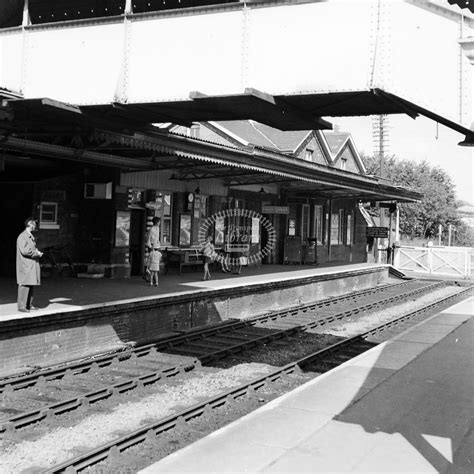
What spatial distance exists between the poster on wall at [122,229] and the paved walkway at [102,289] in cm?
98

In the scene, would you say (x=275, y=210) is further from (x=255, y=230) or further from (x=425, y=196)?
(x=425, y=196)

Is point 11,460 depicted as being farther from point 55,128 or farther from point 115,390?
point 55,128

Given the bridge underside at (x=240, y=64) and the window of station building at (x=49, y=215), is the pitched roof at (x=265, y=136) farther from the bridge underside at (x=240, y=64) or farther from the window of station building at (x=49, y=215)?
the bridge underside at (x=240, y=64)

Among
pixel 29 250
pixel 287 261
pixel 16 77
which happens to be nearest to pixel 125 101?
pixel 16 77

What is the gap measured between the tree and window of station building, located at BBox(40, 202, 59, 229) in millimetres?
43620

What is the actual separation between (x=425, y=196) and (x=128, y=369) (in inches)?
2070

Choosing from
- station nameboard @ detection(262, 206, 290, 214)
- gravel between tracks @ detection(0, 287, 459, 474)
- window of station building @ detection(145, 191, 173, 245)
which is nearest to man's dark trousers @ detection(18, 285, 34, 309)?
gravel between tracks @ detection(0, 287, 459, 474)

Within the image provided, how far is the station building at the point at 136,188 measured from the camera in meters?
10.1

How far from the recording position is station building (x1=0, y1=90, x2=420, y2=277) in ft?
33.1

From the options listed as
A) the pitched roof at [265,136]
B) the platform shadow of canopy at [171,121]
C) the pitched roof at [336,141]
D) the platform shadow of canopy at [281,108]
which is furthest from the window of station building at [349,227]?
the platform shadow of canopy at [281,108]

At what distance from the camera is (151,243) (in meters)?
13.8

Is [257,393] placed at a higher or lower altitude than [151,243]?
lower

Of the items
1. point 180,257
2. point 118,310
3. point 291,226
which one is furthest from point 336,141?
point 118,310

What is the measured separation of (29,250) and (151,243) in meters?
4.48
